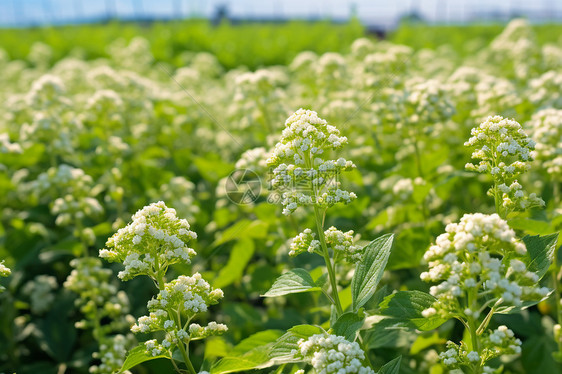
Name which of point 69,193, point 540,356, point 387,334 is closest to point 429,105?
point 540,356

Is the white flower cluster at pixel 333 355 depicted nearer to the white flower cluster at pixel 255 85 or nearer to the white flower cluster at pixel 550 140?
the white flower cluster at pixel 550 140

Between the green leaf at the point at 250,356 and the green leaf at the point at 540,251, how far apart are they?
1.37 metres

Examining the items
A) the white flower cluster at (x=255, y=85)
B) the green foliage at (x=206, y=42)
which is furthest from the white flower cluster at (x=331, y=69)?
the green foliage at (x=206, y=42)

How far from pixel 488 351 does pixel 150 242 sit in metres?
1.72

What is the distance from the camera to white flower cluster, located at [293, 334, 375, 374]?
208 centimetres

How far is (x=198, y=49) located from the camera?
18922 mm

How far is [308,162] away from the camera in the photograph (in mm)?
2693

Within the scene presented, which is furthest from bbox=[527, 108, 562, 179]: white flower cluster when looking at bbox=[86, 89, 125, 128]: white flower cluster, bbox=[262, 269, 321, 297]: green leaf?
bbox=[86, 89, 125, 128]: white flower cluster

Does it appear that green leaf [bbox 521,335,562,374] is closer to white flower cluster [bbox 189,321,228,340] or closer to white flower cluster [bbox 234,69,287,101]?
white flower cluster [bbox 189,321,228,340]

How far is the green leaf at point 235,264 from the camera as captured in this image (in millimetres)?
4113

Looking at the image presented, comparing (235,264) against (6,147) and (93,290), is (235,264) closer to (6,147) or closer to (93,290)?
(93,290)

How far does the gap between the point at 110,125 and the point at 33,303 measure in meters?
2.27

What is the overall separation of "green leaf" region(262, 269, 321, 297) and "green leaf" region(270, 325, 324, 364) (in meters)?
0.20

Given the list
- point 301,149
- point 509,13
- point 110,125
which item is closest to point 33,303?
point 110,125
